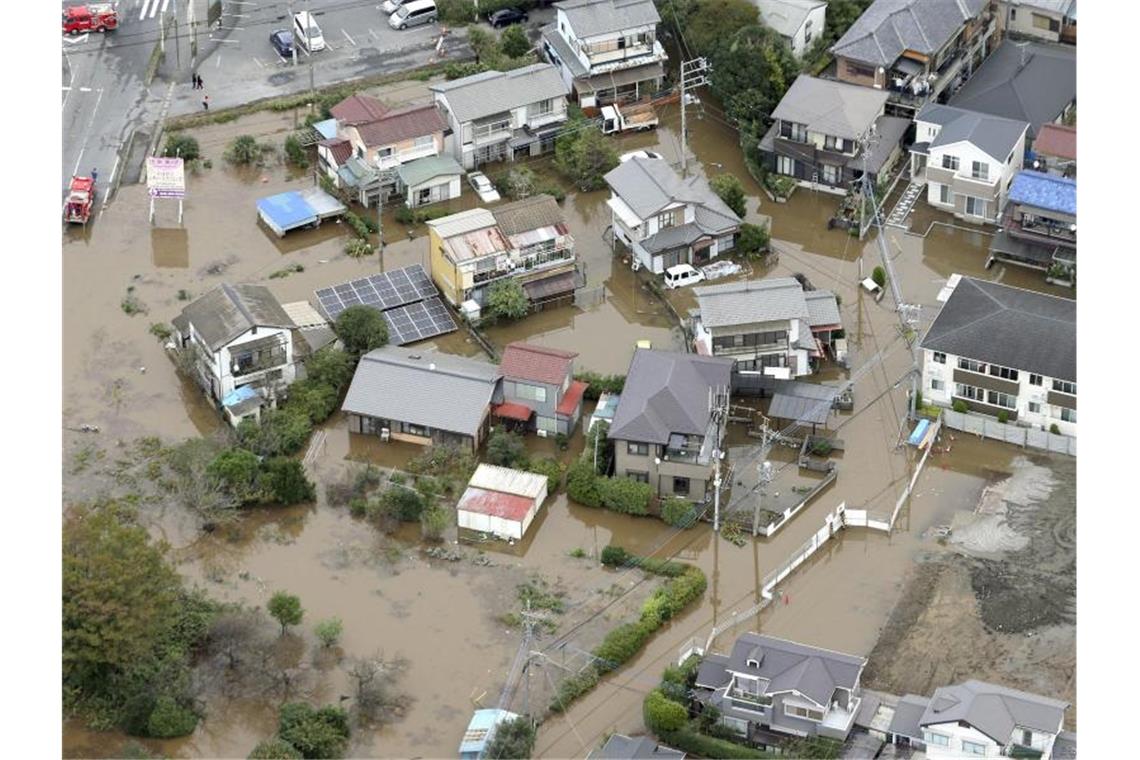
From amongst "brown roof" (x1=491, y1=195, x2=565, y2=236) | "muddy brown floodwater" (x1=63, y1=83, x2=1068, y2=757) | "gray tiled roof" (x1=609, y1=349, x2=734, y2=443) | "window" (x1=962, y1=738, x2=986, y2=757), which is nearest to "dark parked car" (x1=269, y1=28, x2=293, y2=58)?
"muddy brown floodwater" (x1=63, y1=83, x2=1068, y2=757)

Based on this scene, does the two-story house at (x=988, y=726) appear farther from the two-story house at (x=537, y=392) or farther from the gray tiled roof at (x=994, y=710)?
the two-story house at (x=537, y=392)

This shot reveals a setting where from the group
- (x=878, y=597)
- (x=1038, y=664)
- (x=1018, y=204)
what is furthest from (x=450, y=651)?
(x=1018, y=204)

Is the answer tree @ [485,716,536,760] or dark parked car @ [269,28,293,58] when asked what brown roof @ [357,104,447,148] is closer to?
dark parked car @ [269,28,293,58]

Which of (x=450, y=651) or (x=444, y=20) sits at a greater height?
(x=444, y=20)

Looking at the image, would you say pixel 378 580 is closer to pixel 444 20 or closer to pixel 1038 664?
pixel 1038 664

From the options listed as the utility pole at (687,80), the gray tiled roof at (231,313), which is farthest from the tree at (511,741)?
the utility pole at (687,80)

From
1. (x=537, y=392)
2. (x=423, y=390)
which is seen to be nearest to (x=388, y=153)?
(x=423, y=390)
